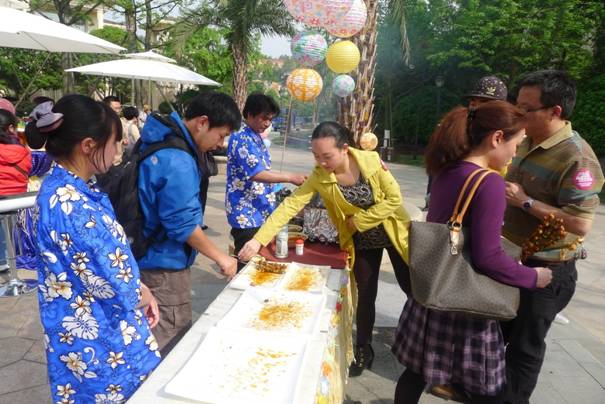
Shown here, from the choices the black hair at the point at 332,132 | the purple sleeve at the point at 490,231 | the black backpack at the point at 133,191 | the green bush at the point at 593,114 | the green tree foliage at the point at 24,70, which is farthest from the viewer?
the green tree foliage at the point at 24,70

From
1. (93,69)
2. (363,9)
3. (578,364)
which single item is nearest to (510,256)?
Result: (578,364)

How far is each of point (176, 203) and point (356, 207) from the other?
1143 mm

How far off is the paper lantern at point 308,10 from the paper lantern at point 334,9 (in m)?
0.05

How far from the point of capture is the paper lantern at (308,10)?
461 cm

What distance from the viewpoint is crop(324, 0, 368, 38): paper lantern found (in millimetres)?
4613

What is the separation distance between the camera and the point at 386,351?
10.5ft

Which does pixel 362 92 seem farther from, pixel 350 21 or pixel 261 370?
pixel 261 370

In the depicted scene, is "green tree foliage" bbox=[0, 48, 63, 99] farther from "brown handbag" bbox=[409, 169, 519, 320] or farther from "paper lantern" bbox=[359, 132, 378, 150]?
"brown handbag" bbox=[409, 169, 519, 320]

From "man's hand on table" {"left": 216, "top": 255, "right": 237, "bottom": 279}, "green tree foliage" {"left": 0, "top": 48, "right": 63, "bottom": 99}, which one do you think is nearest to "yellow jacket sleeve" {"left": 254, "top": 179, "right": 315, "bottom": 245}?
"man's hand on table" {"left": 216, "top": 255, "right": 237, "bottom": 279}

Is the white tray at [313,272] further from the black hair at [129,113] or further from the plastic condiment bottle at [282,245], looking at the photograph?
the black hair at [129,113]

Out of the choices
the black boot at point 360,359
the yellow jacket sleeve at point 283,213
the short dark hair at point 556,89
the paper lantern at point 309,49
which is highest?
the paper lantern at point 309,49

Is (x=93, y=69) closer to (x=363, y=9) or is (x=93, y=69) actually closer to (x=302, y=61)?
(x=302, y=61)

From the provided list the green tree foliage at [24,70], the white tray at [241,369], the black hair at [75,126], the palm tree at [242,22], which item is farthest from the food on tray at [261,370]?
the green tree foliage at [24,70]

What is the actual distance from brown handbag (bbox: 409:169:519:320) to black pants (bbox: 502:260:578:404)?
0.46 metres
